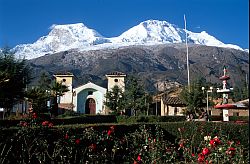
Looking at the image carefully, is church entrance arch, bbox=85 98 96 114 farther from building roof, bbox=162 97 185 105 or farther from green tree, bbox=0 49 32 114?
green tree, bbox=0 49 32 114

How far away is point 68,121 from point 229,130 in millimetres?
11421

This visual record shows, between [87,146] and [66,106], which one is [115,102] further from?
[87,146]

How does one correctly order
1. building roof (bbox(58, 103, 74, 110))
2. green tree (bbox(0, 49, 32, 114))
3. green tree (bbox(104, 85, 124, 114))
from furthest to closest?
building roof (bbox(58, 103, 74, 110)) → green tree (bbox(104, 85, 124, 114)) → green tree (bbox(0, 49, 32, 114))

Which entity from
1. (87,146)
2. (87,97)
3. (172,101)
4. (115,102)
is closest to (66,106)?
(87,97)

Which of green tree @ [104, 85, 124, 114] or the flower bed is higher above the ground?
green tree @ [104, 85, 124, 114]

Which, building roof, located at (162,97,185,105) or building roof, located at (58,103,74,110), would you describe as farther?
building roof, located at (58,103,74,110)

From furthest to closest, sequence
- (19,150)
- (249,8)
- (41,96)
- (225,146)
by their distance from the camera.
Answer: (41,96), (19,150), (225,146), (249,8)

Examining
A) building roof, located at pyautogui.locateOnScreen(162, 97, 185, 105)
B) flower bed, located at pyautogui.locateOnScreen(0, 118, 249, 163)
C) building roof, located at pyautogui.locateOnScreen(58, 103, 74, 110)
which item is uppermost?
building roof, located at pyautogui.locateOnScreen(162, 97, 185, 105)

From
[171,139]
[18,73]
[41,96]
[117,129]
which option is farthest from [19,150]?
[41,96]

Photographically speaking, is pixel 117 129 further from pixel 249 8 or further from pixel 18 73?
pixel 18 73

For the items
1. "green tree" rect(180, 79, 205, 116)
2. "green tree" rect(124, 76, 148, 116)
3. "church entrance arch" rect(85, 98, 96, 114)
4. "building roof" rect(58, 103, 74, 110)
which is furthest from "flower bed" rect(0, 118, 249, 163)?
"church entrance arch" rect(85, 98, 96, 114)

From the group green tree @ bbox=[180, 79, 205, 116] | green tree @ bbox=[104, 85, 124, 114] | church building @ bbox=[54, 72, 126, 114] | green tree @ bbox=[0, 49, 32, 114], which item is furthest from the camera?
church building @ bbox=[54, 72, 126, 114]

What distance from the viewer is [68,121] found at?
21125 millimetres

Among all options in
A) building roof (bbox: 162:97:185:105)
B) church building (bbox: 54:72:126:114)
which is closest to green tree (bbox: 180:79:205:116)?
building roof (bbox: 162:97:185:105)
